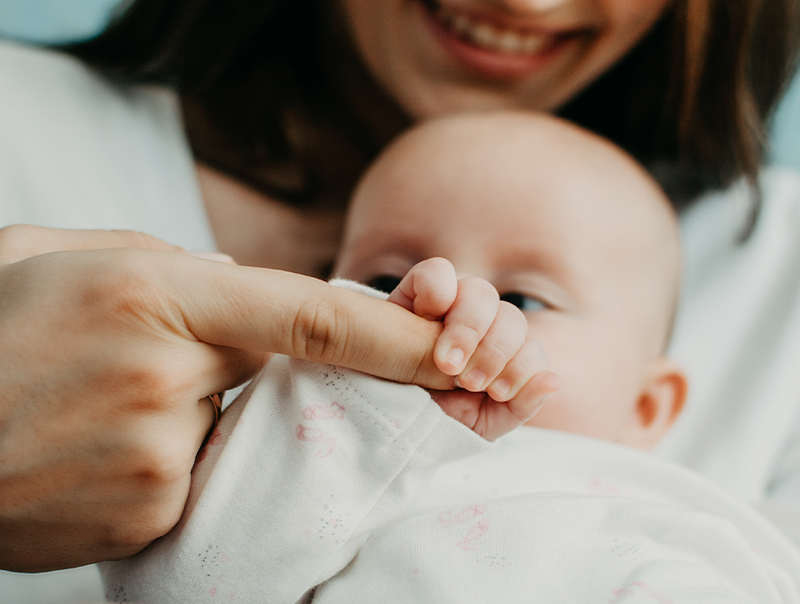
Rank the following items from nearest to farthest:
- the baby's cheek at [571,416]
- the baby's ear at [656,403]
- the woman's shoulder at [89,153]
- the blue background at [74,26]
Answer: the baby's cheek at [571,416] → the woman's shoulder at [89,153] → the baby's ear at [656,403] → the blue background at [74,26]

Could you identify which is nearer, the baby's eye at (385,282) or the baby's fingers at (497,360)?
the baby's fingers at (497,360)

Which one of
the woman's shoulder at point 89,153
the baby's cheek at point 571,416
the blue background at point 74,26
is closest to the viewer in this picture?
the baby's cheek at point 571,416

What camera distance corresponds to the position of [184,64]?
119 cm

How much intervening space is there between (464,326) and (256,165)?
940mm

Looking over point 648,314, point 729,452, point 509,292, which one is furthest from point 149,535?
point 729,452

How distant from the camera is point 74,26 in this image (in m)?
1.78

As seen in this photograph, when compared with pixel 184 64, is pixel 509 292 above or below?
below

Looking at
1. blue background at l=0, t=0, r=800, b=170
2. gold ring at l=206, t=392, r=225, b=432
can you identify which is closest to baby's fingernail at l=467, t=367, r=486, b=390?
gold ring at l=206, t=392, r=225, b=432

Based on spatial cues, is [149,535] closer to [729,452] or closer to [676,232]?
[676,232]

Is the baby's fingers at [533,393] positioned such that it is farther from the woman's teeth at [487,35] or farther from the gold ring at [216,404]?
the woman's teeth at [487,35]

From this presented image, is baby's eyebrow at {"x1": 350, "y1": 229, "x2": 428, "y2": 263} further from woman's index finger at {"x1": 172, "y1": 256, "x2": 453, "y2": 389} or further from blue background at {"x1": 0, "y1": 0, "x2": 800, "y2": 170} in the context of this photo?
blue background at {"x1": 0, "y1": 0, "x2": 800, "y2": 170}

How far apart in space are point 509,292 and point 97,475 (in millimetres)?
578

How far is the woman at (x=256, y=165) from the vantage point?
1.52ft

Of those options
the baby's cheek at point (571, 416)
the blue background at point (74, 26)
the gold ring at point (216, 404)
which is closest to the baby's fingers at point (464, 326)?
the gold ring at point (216, 404)
